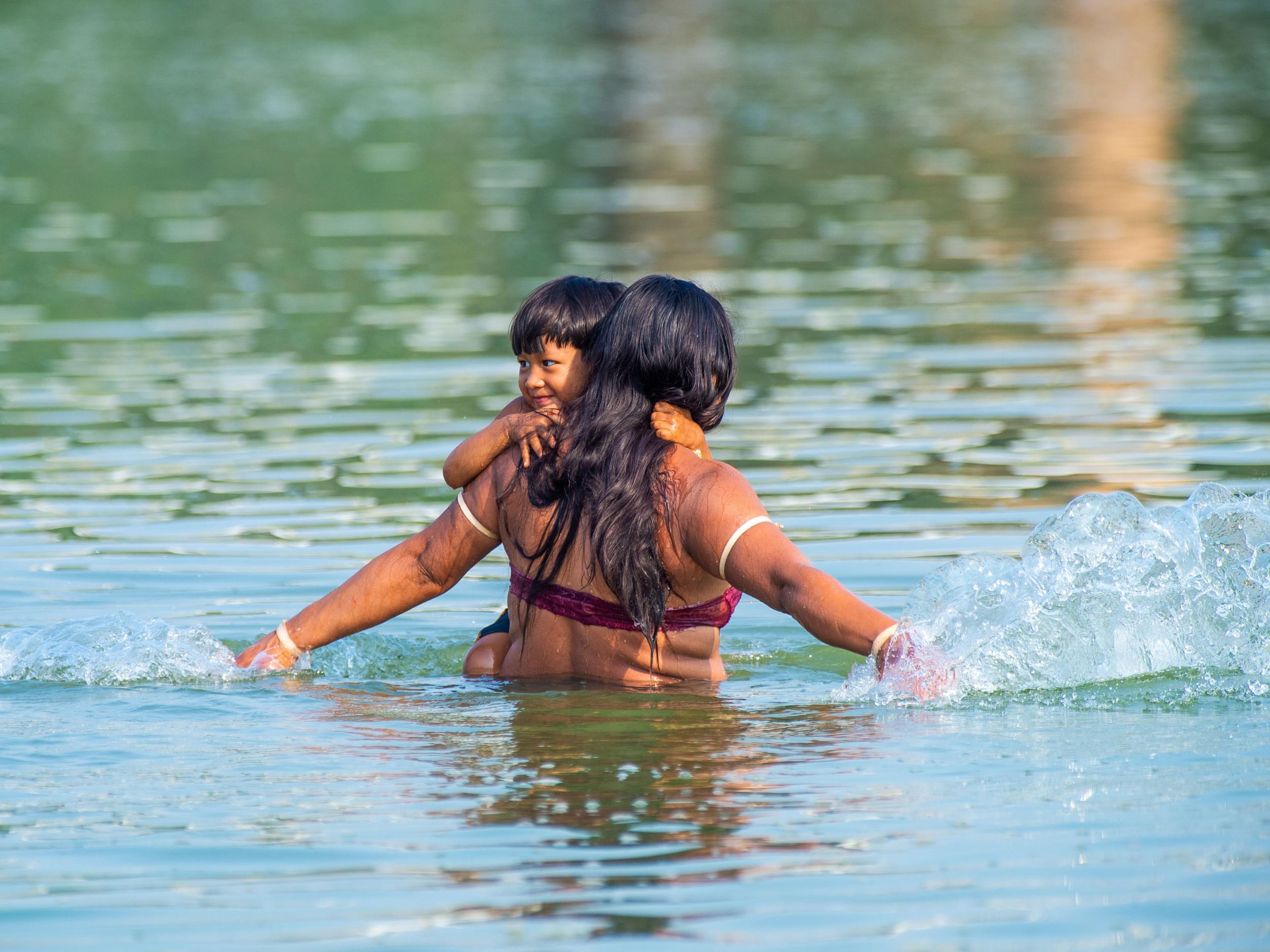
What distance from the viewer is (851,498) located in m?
8.60

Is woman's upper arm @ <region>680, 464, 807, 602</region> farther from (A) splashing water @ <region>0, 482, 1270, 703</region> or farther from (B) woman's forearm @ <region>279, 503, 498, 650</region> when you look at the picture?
(B) woman's forearm @ <region>279, 503, 498, 650</region>

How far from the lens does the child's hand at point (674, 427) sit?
5.36m

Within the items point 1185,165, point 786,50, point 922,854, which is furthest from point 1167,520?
point 786,50

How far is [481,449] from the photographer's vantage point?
18.3ft

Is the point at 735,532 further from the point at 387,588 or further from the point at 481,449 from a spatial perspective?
the point at 387,588

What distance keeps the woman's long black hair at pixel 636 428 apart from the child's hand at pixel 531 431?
0.22ft

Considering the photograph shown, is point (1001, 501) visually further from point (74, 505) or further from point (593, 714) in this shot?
point (74, 505)

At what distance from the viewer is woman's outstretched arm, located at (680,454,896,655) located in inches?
200

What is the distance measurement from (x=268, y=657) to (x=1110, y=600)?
2.62 metres

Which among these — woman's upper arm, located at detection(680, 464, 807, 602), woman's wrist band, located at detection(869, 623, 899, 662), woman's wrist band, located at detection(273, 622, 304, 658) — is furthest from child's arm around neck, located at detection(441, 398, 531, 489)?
woman's wrist band, located at detection(869, 623, 899, 662)

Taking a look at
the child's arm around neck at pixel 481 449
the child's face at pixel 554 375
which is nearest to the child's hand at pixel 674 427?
the child's face at pixel 554 375

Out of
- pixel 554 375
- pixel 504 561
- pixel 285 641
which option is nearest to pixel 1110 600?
pixel 554 375

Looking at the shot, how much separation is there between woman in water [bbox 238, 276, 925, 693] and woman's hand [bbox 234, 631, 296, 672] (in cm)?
67

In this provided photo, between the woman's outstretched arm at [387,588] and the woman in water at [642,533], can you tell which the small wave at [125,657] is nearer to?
the woman's outstretched arm at [387,588]
